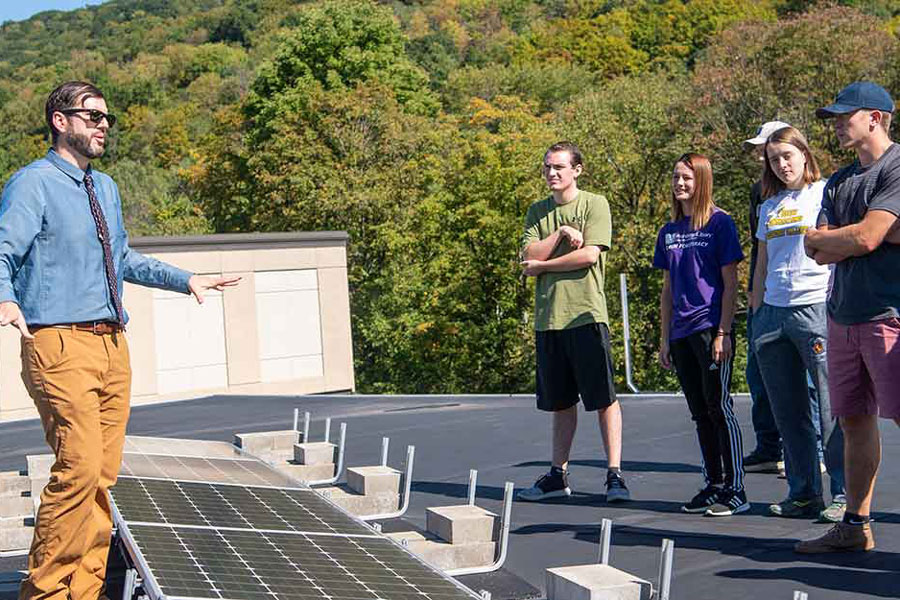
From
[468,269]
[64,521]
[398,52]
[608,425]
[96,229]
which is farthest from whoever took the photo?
[398,52]

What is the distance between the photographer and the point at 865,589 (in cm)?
383

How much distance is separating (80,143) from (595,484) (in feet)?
11.1

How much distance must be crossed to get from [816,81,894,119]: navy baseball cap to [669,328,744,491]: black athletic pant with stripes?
152 cm

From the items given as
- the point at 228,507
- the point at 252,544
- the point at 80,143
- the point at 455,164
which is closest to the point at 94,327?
the point at 80,143

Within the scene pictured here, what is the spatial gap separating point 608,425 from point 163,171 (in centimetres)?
6268

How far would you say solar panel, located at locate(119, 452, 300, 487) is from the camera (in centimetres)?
566

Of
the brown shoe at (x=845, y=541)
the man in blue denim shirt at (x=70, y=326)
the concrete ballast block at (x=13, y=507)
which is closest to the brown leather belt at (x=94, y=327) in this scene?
the man in blue denim shirt at (x=70, y=326)

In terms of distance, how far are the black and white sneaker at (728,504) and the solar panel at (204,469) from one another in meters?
1.98

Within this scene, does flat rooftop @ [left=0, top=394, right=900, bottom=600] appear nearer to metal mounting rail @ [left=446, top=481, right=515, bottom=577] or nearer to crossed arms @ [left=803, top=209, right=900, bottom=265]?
metal mounting rail @ [left=446, top=481, right=515, bottom=577]

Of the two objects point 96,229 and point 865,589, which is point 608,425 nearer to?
point 865,589

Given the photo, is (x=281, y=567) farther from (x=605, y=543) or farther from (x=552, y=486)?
(x=552, y=486)

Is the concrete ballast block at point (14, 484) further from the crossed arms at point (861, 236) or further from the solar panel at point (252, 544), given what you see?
the crossed arms at point (861, 236)

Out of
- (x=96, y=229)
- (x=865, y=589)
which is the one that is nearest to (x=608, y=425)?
(x=865, y=589)

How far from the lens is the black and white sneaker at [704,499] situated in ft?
17.4
